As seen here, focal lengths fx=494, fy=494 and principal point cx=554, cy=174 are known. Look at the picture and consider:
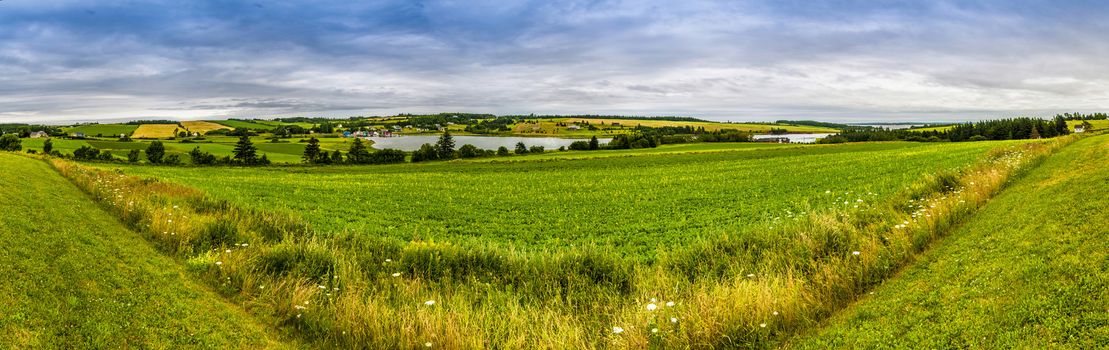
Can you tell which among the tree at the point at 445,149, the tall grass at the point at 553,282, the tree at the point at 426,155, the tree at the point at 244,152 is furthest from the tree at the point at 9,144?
the tall grass at the point at 553,282

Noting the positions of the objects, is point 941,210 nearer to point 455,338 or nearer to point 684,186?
point 455,338

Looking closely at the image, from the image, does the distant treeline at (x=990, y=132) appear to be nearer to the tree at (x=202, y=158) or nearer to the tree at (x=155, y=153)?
the tree at (x=202, y=158)

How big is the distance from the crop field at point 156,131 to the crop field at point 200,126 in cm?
322

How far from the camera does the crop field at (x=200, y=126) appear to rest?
144m

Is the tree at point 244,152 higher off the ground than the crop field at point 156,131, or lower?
lower

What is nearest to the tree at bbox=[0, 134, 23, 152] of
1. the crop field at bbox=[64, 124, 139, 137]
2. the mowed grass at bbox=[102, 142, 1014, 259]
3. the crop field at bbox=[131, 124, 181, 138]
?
the crop field at bbox=[131, 124, 181, 138]

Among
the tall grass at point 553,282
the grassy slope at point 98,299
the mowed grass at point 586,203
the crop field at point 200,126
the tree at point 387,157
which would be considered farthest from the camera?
the crop field at point 200,126

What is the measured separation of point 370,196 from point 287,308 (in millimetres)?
21597

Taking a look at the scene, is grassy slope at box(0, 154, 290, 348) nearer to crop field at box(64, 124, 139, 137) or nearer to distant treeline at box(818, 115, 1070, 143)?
distant treeline at box(818, 115, 1070, 143)

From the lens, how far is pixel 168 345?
5.24 m

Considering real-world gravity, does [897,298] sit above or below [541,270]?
above

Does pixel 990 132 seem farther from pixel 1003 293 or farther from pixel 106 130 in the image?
pixel 106 130

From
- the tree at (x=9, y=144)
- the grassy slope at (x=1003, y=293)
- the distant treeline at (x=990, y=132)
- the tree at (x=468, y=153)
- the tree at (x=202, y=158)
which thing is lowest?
the tree at (x=202, y=158)

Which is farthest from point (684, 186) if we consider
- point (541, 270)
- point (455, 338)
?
point (455, 338)
